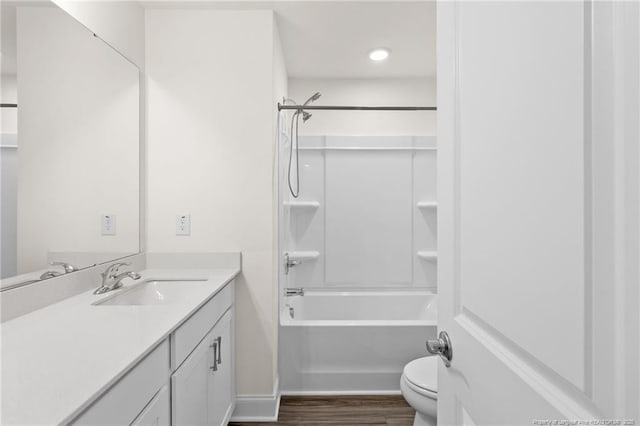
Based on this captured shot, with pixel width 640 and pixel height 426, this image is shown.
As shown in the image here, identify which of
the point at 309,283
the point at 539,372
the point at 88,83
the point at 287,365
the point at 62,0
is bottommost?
the point at 287,365

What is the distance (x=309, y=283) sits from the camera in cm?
340

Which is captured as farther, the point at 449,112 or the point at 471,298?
the point at 449,112

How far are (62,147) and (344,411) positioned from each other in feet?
6.91

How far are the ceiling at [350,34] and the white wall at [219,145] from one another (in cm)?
15

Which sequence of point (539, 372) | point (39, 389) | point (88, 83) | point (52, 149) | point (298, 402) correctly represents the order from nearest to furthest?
point (539, 372) < point (39, 389) < point (52, 149) < point (88, 83) < point (298, 402)

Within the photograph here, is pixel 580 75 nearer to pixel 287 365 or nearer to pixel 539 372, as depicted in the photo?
pixel 539 372

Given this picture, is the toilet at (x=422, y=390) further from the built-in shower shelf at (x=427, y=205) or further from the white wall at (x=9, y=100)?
the white wall at (x=9, y=100)

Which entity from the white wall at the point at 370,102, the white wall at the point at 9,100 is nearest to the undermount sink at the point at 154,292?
the white wall at the point at 9,100

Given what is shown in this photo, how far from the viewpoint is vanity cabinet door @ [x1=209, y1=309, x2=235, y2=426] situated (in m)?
1.74

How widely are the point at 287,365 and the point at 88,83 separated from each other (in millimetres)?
2044

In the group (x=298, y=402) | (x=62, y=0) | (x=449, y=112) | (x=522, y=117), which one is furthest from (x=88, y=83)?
(x=298, y=402)

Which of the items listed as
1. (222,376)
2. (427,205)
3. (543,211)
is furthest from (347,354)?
(543,211)

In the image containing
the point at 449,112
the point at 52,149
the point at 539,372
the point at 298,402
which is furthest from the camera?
the point at 298,402

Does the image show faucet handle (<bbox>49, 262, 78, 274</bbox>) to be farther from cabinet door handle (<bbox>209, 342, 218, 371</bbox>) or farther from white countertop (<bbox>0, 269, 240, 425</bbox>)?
cabinet door handle (<bbox>209, 342, 218, 371</bbox>)
